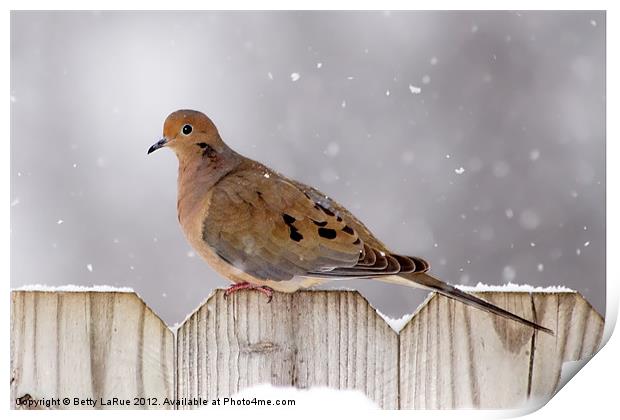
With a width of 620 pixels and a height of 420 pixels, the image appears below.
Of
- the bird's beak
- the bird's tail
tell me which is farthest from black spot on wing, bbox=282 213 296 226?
the bird's beak

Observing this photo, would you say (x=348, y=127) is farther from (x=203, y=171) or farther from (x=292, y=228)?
(x=203, y=171)

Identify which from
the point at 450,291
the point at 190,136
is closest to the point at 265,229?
the point at 190,136

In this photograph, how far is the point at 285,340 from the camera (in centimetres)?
318

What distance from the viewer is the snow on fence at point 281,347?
3.17 meters

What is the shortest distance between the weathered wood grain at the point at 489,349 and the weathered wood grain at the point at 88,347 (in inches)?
34.5

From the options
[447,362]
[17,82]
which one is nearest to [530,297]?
[447,362]

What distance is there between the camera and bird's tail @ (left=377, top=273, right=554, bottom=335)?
A: 3109 millimetres

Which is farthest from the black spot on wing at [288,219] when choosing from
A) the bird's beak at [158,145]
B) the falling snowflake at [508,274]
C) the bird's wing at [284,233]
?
the falling snowflake at [508,274]

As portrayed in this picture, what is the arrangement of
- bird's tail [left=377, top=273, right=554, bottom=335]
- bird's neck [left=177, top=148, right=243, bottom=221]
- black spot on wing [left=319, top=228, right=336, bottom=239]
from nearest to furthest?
bird's tail [left=377, top=273, right=554, bottom=335], black spot on wing [left=319, top=228, right=336, bottom=239], bird's neck [left=177, top=148, right=243, bottom=221]

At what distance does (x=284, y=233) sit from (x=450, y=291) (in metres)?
0.62

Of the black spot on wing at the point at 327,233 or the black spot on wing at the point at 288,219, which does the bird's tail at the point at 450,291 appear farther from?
the black spot on wing at the point at 288,219

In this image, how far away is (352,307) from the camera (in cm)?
315

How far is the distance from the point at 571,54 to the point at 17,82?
6.61ft

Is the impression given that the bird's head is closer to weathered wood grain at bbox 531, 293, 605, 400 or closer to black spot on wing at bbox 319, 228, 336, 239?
black spot on wing at bbox 319, 228, 336, 239
